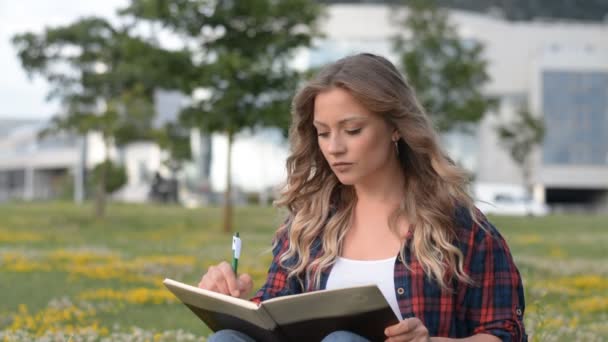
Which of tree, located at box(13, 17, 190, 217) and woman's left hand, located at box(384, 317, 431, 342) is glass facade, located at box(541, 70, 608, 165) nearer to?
tree, located at box(13, 17, 190, 217)

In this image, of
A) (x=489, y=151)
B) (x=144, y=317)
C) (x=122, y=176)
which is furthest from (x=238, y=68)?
(x=489, y=151)

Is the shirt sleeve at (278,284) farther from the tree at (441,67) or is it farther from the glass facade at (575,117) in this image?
the glass facade at (575,117)

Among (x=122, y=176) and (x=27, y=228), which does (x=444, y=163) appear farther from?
(x=122, y=176)

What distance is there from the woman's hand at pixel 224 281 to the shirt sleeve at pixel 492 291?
74cm

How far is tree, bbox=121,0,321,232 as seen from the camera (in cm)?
1944

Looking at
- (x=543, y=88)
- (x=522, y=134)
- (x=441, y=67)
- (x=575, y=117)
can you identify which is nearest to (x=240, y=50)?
(x=441, y=67)

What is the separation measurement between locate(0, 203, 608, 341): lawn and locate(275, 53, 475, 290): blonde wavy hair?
0.38 metres

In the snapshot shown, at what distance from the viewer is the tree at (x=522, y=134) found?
43.7 m

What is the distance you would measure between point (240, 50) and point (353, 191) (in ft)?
55.2

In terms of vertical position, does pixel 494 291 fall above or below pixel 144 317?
above

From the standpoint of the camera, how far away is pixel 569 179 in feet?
204

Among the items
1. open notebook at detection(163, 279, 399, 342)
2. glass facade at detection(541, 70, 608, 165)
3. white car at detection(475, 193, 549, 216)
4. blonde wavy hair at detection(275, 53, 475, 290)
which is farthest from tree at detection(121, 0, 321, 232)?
glass facade at detection(541, 70, 608, 165)

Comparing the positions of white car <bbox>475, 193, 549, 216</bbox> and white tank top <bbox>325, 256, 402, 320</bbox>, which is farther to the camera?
white car <bbox>475, 193, 549, 216</bbox>

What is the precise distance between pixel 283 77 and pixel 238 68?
1.59 meters
